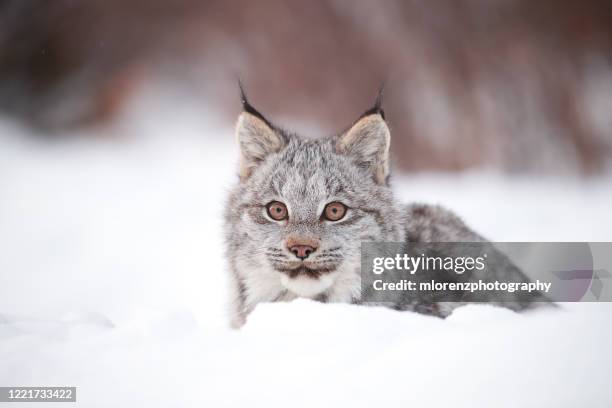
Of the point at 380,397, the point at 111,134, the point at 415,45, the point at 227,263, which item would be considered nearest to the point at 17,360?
the point at 227,263

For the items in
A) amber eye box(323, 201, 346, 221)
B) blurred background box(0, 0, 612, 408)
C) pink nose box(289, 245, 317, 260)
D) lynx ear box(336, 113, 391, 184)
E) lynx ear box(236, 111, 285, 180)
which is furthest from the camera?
blurred background box(0, 0, 612, 408)

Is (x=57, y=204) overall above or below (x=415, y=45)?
below

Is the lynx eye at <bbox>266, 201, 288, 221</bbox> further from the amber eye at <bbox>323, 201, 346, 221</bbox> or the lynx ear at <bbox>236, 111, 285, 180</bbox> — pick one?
the lynx ear at <bbox>236, 111, 285, 180</bbox>

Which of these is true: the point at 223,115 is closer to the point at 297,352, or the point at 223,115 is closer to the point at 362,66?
the point at 362,66

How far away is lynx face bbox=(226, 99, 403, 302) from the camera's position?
2.91m

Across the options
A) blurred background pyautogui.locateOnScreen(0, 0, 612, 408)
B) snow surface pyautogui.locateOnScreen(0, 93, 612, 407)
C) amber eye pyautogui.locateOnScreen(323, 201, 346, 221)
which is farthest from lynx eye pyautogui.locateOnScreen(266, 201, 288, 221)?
blurred background pyautogui.locateOnScreen(0, 0, 612, 408)

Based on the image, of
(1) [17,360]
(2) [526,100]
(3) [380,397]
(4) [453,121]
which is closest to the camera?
(3) [380,397]

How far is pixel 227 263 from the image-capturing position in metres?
3.41

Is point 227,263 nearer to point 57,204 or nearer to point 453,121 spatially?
point 57,204

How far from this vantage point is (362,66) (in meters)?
8.85

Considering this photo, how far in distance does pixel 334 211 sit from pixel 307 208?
0.17 metres

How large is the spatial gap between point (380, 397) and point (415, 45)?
716cm

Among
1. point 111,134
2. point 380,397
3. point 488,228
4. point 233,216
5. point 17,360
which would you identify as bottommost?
point 380,397

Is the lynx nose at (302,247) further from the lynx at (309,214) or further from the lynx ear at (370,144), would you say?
the lynx ear at (370,144)
